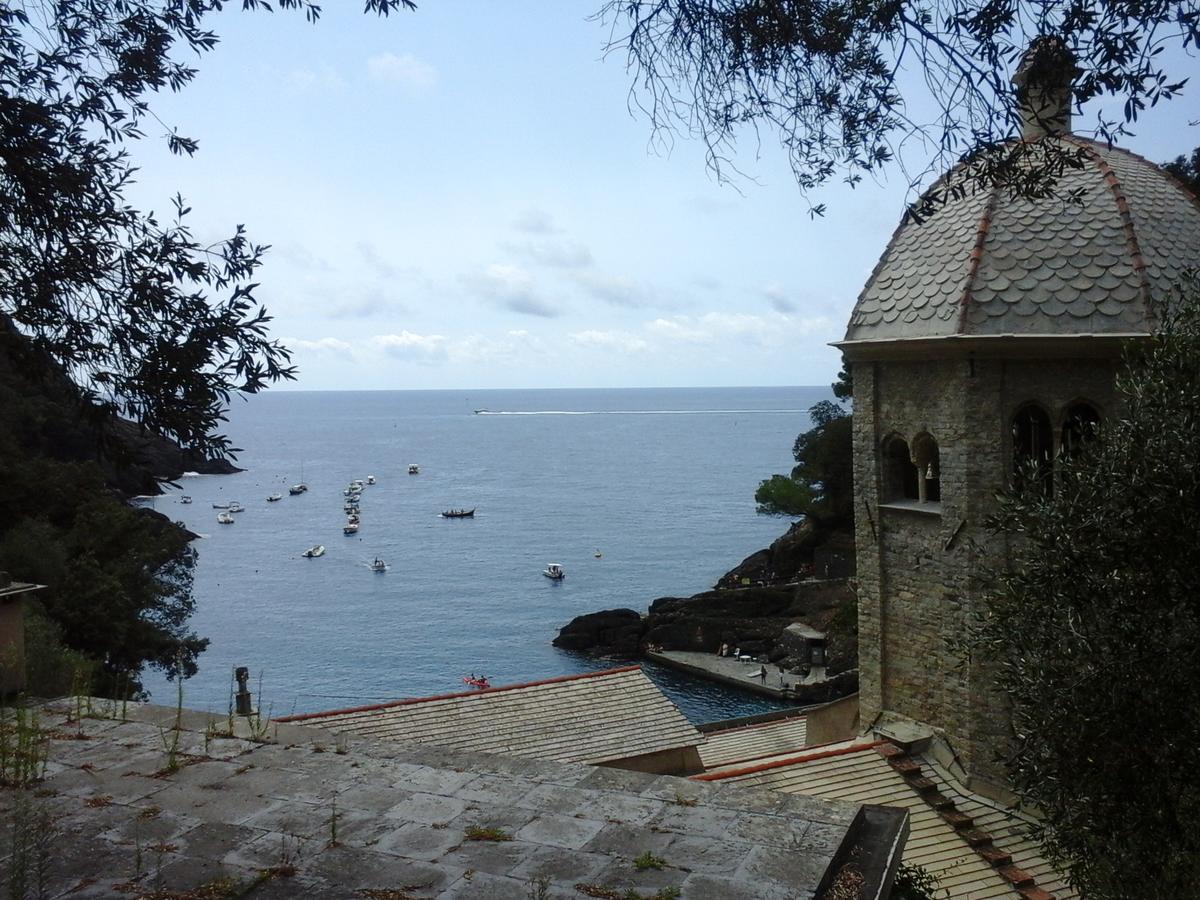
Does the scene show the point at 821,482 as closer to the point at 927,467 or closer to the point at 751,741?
the point at 751,741

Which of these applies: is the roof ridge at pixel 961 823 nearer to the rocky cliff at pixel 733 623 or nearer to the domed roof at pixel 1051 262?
the domed roof at pixel 1051 262

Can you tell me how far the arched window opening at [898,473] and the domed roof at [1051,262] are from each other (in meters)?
1.67

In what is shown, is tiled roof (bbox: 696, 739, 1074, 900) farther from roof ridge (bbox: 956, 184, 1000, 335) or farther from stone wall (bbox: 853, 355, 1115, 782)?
roof ridge (bbox: 956, 184, 1000, 335)

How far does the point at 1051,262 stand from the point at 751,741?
1085cm

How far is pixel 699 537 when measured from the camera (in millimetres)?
77688

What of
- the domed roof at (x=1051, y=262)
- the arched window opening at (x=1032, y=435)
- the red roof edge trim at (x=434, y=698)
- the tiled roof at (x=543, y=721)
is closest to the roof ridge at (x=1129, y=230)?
the domed roof at (x=1051, y=262)

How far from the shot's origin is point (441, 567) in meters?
69.0

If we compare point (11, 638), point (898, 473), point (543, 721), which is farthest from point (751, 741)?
point (11, 638)

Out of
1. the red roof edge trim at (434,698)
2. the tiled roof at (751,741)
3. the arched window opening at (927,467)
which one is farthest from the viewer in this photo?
the tiled roof at (751,741)

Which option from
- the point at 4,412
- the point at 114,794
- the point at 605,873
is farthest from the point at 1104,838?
the point at 4,412

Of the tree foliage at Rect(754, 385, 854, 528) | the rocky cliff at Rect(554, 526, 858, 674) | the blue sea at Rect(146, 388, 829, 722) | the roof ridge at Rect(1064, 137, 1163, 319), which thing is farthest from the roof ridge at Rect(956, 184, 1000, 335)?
the tree foliage at Rect(754, 385, 854, 528)

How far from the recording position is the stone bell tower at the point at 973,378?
1298cm

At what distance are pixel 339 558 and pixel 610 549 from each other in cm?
1955

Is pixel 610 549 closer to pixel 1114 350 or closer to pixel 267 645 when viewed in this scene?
pixel 267 645
